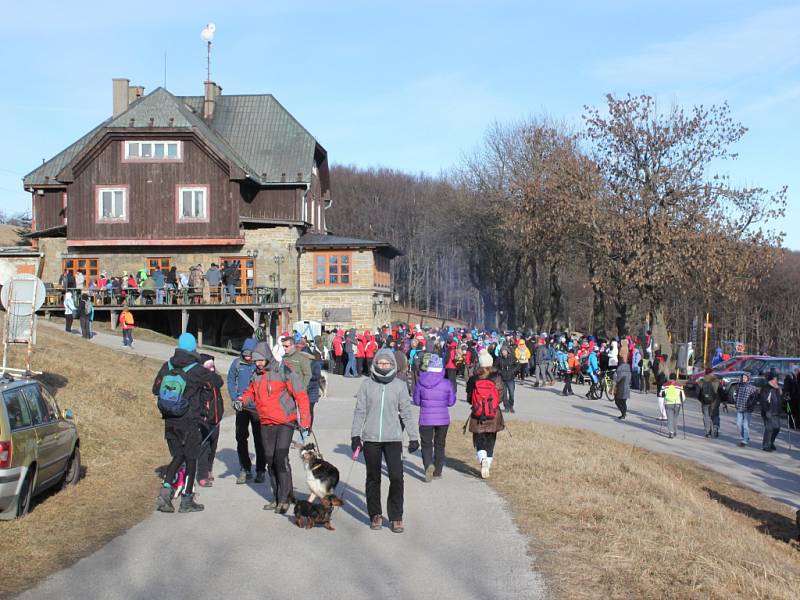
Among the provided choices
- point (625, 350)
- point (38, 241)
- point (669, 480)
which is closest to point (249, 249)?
point (38, 241)

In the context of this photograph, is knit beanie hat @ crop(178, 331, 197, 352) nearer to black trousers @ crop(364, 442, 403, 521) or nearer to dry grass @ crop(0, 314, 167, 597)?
dry grass @ crop(0, 314, 167, 597)

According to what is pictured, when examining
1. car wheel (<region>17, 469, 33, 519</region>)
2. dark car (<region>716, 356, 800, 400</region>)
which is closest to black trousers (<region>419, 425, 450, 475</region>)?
car wheel (<region>17, 469, 33, 519</region>)

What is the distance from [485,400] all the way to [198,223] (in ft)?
107

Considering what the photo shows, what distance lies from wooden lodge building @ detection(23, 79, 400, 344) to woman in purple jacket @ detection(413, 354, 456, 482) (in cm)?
2864

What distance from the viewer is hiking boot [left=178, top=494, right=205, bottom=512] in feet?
34.4

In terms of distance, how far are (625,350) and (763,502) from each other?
11908 millimetres

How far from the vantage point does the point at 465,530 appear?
958 centimetres

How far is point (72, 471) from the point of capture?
40.3ft

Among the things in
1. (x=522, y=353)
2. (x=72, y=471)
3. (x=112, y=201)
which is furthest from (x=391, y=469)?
(x=112, y=201)

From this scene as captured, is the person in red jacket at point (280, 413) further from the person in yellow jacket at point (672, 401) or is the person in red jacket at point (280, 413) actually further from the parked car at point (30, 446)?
the person in yellow jacket at point (672, 401)

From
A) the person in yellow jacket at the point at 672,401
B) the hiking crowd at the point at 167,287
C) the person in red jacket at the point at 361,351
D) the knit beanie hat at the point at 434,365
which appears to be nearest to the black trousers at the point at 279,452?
the knit beanie hat at the point at 434,365

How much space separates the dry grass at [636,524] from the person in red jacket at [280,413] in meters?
2.61

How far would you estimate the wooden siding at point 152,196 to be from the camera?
42.8 meters

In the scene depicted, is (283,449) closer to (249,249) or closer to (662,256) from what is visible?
(662,256)
